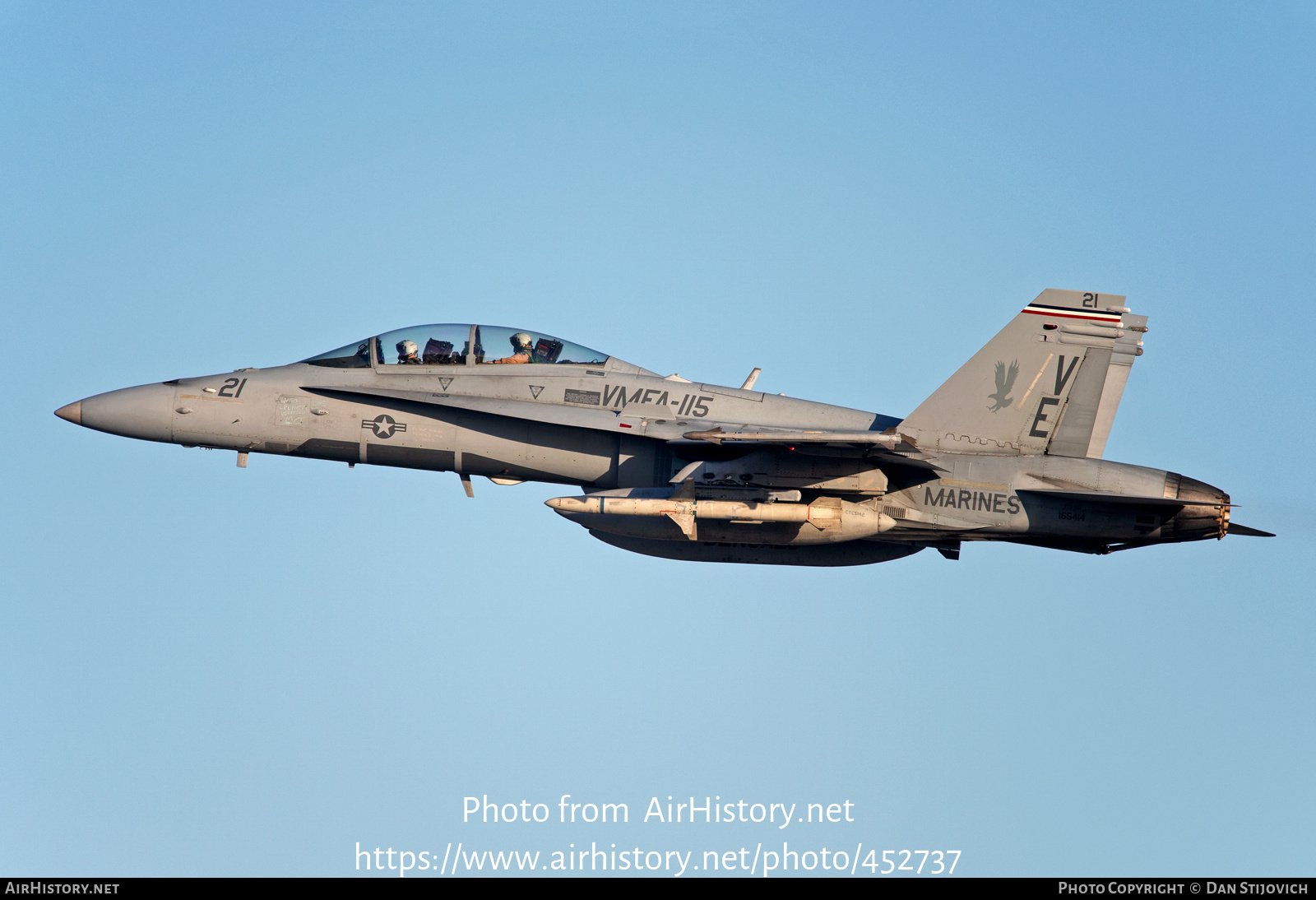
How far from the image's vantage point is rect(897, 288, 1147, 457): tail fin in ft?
55.5

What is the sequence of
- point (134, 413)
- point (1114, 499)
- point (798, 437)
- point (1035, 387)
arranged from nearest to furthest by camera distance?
point (798, 437) < point (1114, 499) < point (1035, 387) < point (134, 413)

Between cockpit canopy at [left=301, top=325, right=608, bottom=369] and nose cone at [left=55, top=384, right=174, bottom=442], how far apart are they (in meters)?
1.91

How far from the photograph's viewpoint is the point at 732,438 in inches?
613

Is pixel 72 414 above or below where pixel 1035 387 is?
below

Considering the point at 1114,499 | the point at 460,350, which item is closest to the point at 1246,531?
the point at 1114,499

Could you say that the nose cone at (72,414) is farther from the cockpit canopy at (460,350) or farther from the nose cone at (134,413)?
the cockpit canopy at (460,350)

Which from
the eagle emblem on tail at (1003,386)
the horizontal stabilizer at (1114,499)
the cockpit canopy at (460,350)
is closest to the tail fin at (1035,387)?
the eagle emblem on tail at (1003,386)

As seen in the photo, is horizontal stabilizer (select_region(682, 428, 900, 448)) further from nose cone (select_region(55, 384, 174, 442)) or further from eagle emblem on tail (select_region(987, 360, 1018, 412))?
nose cone (select_region(55, 384, 174, 442))

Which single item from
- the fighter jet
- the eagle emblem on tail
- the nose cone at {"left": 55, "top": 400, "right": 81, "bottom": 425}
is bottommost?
the nose cone at {"left": 55, "top": 400, "right": 81, "bottom": 425}

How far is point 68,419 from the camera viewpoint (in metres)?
18.0

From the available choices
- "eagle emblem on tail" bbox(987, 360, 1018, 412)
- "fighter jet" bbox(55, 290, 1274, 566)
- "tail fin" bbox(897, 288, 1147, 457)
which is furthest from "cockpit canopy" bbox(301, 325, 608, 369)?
"eagle emblem on tail" bbox(987, 360, 1018, 412)

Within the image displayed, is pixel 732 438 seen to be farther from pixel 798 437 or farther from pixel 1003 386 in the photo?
pixel 1003 386

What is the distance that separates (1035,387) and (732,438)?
4.00m
